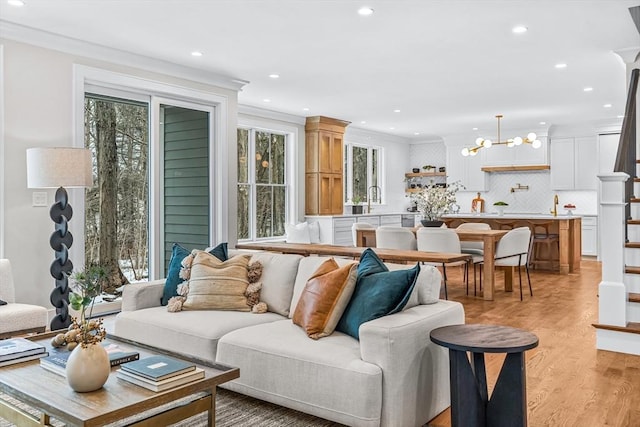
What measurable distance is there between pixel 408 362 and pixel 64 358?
156cm

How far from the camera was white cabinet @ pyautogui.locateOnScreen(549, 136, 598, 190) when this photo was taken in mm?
10117

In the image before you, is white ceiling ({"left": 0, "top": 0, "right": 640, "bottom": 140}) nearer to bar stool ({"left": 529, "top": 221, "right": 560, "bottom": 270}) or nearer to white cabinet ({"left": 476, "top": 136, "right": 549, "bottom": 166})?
bar stool ({"left": 529, "top": 221, "right": 560, "bottom": 270})

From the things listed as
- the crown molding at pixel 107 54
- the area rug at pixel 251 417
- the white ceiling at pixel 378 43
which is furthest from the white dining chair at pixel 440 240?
the area rug at pixel 251 417

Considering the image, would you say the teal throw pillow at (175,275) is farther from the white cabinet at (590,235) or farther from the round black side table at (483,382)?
the white cabinet at (590,235)

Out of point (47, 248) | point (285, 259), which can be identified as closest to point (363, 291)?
point (285, 259)

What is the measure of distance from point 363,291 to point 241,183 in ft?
18.9

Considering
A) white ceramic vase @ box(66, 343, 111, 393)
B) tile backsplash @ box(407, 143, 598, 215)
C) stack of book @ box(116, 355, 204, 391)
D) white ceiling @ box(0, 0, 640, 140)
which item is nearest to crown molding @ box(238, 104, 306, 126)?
white ceiling @ box(0, 0, 640, 140)

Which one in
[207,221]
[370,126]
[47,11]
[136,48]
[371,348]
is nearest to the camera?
[371,348]

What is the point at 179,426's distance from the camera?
2.62 m

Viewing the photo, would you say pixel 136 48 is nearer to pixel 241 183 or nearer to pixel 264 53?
pixel 264 53

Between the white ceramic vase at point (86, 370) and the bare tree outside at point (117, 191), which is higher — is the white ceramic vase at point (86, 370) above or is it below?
below

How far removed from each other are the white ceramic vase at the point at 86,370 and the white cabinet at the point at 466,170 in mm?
10292

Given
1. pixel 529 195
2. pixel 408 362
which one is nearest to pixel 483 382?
pixel 408 362

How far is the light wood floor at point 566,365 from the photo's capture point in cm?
282
